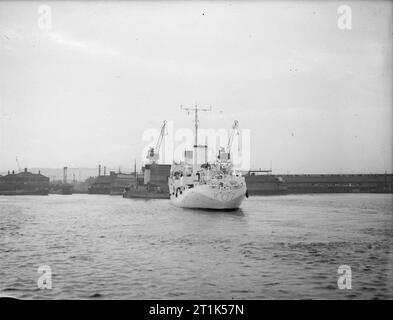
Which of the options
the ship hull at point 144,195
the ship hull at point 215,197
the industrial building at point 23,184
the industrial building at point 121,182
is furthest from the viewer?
the industrial building at point 121,182

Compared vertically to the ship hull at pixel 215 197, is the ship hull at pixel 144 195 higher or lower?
lower

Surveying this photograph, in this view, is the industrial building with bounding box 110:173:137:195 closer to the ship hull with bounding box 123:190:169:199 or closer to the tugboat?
the ship hull with bounding box 123:190:169:199

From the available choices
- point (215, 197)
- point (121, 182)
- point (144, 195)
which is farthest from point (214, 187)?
point (121, 182)

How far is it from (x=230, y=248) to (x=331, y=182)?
5017 inches

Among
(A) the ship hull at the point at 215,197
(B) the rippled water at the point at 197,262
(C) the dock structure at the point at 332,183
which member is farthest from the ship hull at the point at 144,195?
(B) the rippled water at the point at 197,262

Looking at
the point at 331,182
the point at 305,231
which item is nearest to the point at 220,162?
the point at 305,231

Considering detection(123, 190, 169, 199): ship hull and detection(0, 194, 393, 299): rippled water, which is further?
detection(123, 190, 169, 199): ship hull

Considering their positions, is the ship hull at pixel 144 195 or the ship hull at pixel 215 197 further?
the ship hull at pixel 144 195

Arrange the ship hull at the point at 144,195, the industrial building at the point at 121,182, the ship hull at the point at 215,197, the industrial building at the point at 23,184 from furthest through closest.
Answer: the industrial building at the point at 121,182, the industrial building at the point at 23,184, the ship hull at the point at 144,195, the ship hull at the point at 215,197

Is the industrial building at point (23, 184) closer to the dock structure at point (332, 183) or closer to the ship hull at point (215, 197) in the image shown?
the dock structure at point (332, 183)

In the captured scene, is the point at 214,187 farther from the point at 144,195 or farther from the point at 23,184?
the point at 23,184

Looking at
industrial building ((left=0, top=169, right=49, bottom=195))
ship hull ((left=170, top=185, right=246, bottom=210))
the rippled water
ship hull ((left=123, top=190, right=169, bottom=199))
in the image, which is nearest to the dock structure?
ship hull ((left=123, top=190, right=169, bottom=199))
